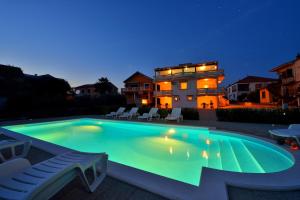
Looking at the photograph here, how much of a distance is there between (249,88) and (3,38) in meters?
51.5

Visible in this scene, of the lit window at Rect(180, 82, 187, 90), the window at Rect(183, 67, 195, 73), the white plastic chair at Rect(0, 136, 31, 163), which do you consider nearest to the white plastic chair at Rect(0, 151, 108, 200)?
the white plastic chair at Rect(0, 136, 31, 163)

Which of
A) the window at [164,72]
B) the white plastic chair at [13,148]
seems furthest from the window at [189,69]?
the white plastic chair at [13,148]

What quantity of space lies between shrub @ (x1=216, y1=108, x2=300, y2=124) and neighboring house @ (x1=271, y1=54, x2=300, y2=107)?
8.51 meters

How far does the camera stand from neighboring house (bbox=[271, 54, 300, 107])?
53.6 ft

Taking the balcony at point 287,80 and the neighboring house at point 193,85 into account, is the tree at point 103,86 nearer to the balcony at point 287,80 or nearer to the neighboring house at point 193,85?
the neighboring house at point 193,85

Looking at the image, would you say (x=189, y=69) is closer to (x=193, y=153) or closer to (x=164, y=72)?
(x=164, y=72)

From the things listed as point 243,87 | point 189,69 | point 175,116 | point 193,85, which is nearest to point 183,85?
point 193,85

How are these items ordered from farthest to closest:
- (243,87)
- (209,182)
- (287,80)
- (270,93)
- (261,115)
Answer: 1. (243,87)
2. (270,93)
3. (287,80)
4. (261,115)
5. (209,182)

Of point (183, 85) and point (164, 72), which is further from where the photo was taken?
point (164, 72)

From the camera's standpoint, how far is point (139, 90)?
2983cm

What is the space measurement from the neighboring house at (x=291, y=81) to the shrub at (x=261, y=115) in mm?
8514

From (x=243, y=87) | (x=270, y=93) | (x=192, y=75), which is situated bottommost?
(x=270, y=93)

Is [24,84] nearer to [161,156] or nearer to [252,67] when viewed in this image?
[161,156]

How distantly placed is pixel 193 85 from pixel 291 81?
11220 mm
